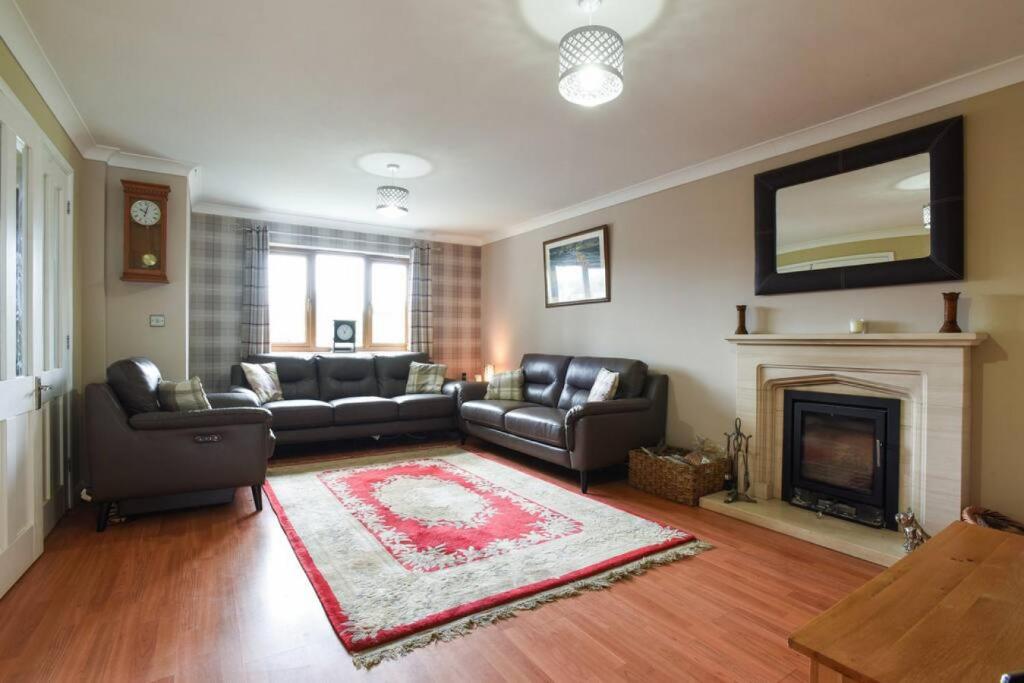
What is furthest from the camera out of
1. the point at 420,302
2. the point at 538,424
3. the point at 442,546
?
the point at 420,302

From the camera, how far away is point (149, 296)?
3.88 meters

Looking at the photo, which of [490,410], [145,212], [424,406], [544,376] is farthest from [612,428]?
[145,212]

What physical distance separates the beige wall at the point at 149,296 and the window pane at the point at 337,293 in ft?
6.06

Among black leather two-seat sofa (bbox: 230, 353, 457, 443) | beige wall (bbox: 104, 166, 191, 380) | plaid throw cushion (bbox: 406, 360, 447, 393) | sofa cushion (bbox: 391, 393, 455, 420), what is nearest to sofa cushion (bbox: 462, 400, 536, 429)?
sofa cushion (bbox: 391, 393, 455, 420)

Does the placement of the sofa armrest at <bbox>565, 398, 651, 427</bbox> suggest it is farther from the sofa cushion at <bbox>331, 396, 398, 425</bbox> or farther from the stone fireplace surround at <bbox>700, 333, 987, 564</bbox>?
the sofa cushion at <bbox>331, 396, 398, 425</bbox>

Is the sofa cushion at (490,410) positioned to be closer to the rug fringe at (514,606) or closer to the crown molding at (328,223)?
the rug fringe at (514,606)

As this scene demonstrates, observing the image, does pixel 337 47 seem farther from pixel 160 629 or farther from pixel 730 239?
pixel 730 239

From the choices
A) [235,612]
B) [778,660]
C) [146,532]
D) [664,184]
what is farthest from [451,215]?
[778,660]

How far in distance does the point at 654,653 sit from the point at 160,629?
1.81m

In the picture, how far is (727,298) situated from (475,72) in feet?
7.73

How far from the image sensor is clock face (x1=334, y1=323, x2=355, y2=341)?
5.79 metres

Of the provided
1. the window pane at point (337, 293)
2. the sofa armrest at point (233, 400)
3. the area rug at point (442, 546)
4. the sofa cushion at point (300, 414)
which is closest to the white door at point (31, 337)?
the sofa armrest at point (233, 400)

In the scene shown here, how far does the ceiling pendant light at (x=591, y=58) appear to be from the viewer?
195 centimetres

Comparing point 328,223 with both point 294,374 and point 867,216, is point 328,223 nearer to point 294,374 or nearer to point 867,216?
point 294,374
